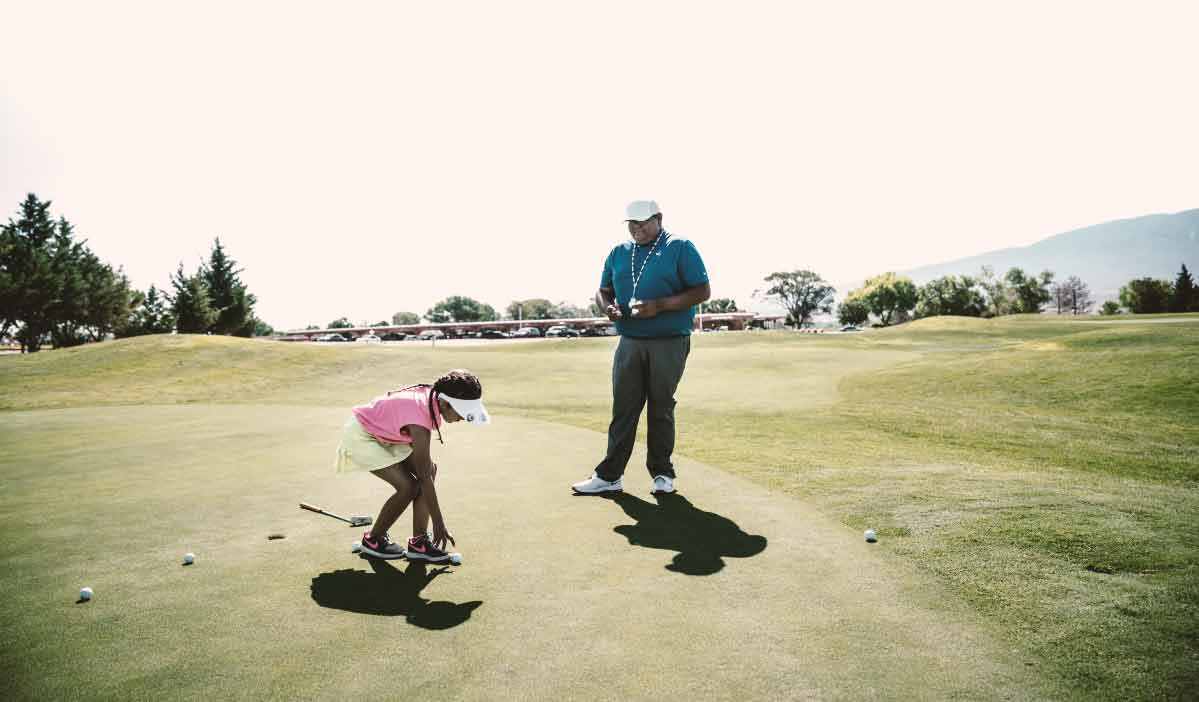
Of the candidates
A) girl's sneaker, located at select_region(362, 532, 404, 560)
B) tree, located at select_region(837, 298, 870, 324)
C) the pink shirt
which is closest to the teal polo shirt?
the pink shirt

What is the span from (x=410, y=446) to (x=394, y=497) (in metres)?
0.39

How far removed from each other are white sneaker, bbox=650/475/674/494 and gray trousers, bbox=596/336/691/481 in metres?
0.11

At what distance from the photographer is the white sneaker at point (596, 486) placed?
5.98 metres

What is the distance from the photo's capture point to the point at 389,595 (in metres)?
3.80

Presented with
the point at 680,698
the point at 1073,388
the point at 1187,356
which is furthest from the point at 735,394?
the point at 680,698

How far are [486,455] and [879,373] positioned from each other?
39.6 feet

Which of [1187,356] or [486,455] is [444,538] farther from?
[1187,356]

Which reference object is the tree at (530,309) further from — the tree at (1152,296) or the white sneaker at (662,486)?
the white sneaker at (662,486)

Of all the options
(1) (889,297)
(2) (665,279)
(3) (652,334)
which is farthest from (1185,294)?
(3) (652,334)

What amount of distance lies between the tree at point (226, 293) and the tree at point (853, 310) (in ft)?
363

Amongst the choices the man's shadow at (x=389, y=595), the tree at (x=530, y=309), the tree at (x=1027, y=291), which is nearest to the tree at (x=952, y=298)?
the tree at (x=1027, y=291)

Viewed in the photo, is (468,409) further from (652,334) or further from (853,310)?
(853,310)

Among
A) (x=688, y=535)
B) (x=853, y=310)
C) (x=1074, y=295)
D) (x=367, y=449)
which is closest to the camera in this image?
(x=367, y=449)

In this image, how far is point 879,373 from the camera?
16125 millimetres
